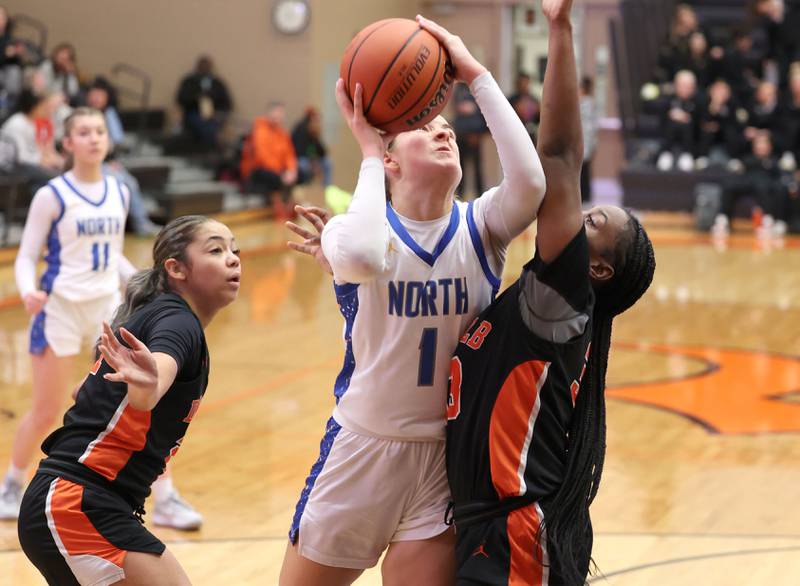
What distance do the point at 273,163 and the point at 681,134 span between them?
5.65 m

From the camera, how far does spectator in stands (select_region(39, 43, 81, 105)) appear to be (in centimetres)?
1528

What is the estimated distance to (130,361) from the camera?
2.80m

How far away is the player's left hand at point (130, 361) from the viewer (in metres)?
2.76

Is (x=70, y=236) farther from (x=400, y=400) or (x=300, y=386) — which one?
(x=400, y=400)

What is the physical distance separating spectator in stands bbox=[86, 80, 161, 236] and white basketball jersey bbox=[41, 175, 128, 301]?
8.34 metres

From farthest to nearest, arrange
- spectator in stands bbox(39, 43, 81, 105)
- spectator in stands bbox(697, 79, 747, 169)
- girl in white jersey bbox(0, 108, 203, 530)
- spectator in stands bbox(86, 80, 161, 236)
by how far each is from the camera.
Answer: spectator in stands bbox(697, 79, 747, 169)
spectator in stands bbox(39, 43, 81, 105)
spectator in stands bbox(86, 80, 161, 236)
girl in white jersey bbox(0, 108, 203, 530)

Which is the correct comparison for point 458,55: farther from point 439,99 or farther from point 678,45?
point 678,45

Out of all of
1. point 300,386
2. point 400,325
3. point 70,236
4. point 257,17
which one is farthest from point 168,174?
point 400,325

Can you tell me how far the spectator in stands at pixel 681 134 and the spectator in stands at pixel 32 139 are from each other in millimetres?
8071

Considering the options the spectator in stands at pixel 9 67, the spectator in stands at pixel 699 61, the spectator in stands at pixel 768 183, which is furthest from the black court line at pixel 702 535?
the spectator in stands at pixel 699 61

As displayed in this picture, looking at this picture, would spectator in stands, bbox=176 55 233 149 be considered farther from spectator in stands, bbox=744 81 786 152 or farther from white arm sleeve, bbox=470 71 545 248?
white arm sleeve, bbox=470 71 545 248

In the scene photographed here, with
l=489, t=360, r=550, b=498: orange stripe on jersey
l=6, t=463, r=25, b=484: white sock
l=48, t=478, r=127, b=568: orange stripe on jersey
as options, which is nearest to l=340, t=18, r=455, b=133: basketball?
l=489, t=360, r=550, b=498: orange stripe on jersey

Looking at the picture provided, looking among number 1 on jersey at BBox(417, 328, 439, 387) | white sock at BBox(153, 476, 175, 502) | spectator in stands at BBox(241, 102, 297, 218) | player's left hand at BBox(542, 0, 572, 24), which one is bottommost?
white sock at BBox(153, 476, 175, 502)

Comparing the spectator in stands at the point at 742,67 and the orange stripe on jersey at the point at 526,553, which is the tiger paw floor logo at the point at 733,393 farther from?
the spectator in stands at the point at 742,67
